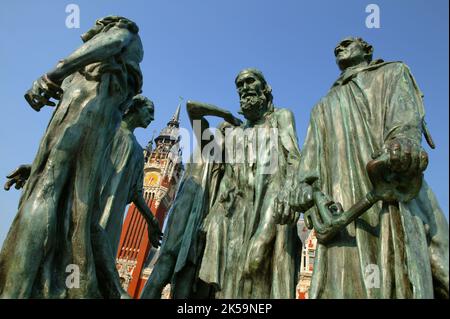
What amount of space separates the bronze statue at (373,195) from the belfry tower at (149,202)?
43040 millimetres

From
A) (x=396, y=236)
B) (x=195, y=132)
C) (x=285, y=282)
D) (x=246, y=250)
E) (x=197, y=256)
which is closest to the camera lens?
(x=396, y=236)

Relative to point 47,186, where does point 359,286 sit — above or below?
below

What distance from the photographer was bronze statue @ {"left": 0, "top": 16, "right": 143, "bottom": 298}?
2883 millimetres

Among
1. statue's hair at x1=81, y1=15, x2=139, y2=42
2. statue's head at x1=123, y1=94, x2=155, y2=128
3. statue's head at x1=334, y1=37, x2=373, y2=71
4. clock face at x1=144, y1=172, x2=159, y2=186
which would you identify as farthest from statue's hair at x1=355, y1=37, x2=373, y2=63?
clock face at x1=144, y1=172, x2=159, y2=186

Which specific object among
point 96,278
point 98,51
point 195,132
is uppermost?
point 195,132

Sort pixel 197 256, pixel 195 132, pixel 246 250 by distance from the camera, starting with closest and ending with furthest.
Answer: pixel 246 250, pixel 197 256, pixel 195 132

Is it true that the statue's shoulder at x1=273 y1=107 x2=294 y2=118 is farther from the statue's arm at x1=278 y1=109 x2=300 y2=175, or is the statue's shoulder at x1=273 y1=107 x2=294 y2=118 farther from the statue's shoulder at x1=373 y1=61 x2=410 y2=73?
the statue's shoulder at x1=373 y1=61 x2=410 y2=73

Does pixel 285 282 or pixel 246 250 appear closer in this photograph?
pixel 285 282

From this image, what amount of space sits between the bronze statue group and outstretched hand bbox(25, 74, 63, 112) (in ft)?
0.03

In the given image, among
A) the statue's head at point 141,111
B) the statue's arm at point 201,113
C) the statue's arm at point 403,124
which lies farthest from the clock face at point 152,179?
the statue's arm at point 403,124
